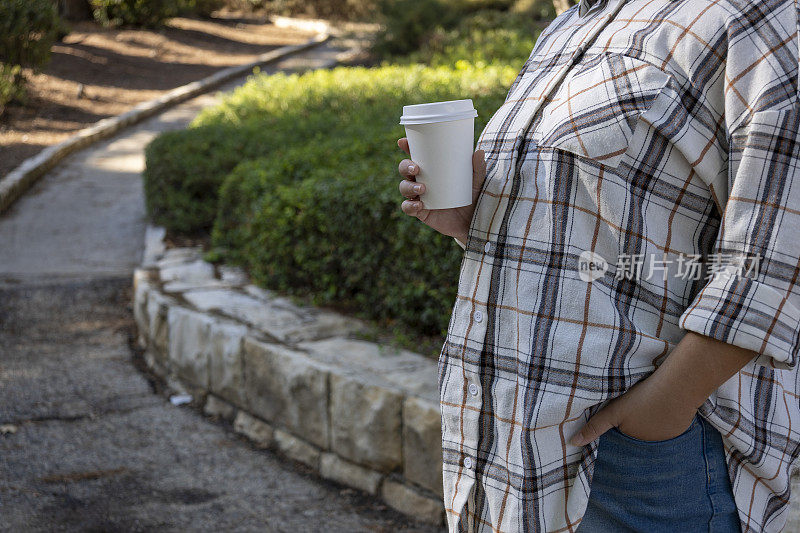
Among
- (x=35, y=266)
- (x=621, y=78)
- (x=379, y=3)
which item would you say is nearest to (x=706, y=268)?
(x=621, y=78)

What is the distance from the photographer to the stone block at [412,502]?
3176 millimetres

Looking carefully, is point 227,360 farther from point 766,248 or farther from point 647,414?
point 766,248

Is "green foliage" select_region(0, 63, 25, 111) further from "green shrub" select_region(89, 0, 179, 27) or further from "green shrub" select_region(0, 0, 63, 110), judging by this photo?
"green shrub" select_region(89, 0, 179, 27)

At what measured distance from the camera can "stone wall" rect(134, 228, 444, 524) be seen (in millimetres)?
3225

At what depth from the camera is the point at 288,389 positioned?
145 inches

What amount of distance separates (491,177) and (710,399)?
54 cm

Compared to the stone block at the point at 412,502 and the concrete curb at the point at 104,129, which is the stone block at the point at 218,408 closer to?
the stone block at the point at 412,502

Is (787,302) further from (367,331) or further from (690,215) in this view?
(367,331)

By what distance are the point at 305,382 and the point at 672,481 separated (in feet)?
7.99

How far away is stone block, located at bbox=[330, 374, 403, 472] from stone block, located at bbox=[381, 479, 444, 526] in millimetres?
84

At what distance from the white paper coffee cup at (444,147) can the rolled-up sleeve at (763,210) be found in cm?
44


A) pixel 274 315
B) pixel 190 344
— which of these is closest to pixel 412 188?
pixel 274 315

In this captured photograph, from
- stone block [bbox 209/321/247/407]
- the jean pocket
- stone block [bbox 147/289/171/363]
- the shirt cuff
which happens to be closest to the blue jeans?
the jean pocket

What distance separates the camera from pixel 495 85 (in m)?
6.12
